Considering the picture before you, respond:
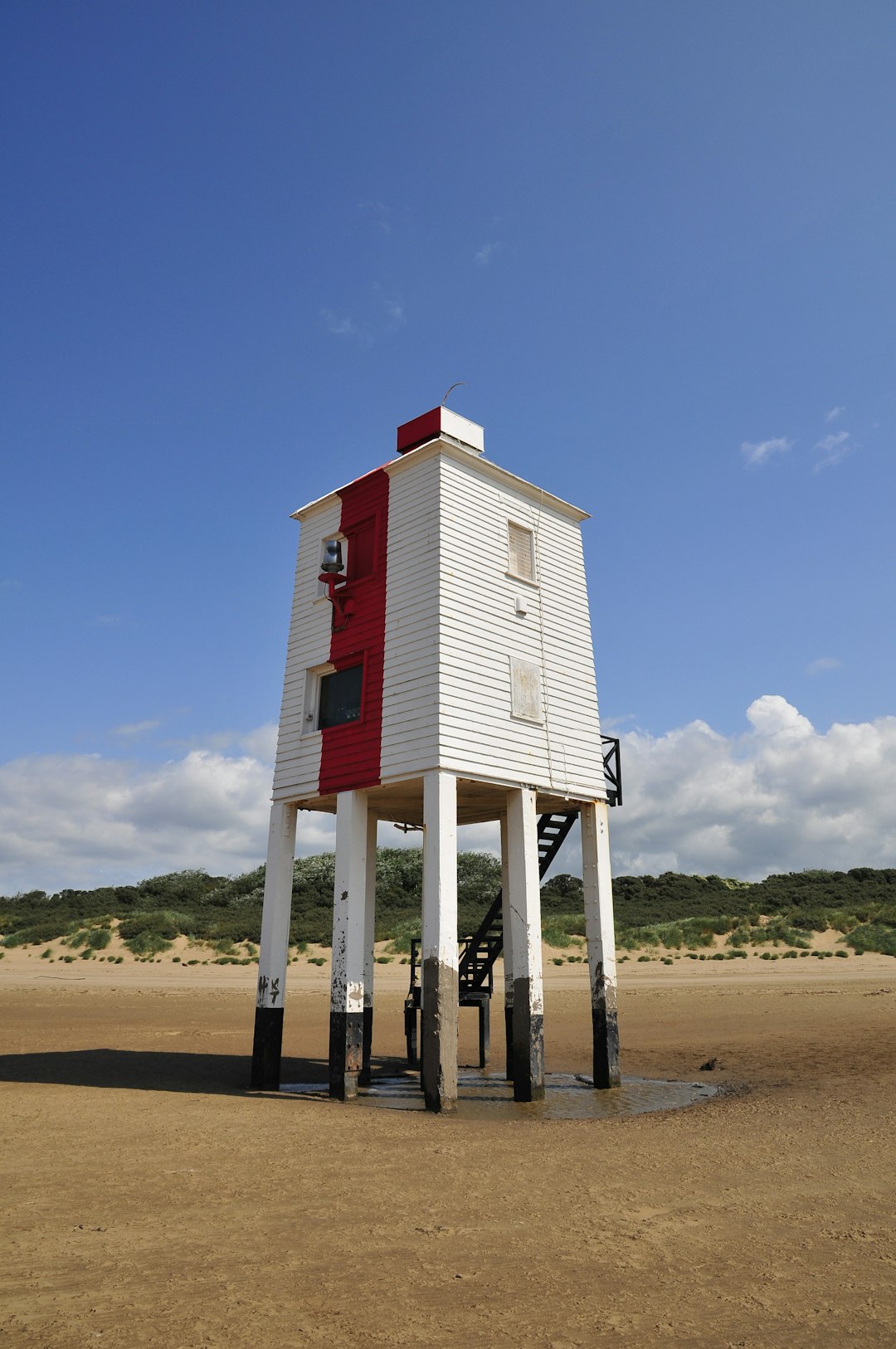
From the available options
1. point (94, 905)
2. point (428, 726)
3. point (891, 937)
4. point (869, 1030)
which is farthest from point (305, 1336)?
point (94, 905)

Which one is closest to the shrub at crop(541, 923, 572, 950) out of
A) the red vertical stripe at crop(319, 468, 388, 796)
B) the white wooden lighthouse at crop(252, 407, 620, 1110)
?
the white wooden lighthouse at crop(252, 407, 620, 1110)

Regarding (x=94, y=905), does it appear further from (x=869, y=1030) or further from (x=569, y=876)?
(x=869, y=1030)

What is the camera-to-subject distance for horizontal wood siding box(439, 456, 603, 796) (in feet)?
49.9

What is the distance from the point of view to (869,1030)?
840 inches

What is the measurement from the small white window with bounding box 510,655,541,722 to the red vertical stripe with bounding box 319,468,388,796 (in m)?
2.47

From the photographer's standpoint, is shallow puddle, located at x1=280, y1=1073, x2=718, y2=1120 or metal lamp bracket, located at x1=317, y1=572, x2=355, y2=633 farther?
metal lamp bracket, located at x1=317, y1=572, x2=355, y2=633

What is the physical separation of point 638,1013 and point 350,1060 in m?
15.7

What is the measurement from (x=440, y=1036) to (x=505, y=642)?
701cm

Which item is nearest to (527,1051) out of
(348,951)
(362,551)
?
(348,951)

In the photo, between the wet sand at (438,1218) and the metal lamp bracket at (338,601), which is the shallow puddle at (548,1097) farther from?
the metal lamp bracket at (338,601)

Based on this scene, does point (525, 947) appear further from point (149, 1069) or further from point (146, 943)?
point (146, 943)

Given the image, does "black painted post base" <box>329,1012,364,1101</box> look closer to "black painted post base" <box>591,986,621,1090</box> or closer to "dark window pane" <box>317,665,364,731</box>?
"black painted post base" <box>591,986,621,1090</box>

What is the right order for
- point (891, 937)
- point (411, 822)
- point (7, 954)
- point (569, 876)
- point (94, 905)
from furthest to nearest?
point (569, 876) → point (94, 905) → point (7, 954) → point (891, 937) → point (411, 822)

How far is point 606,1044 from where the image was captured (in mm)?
16297
